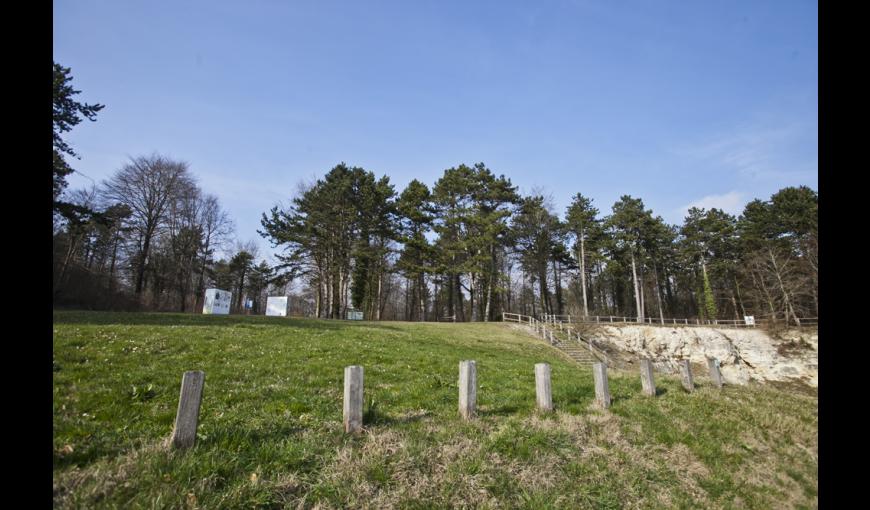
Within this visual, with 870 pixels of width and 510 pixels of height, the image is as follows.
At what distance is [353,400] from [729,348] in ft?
115

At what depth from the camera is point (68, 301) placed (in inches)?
971

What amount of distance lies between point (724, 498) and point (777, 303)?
41.7m

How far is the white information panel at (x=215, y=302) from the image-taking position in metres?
28.8

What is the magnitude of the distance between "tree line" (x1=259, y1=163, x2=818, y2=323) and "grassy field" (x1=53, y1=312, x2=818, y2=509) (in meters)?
26.9

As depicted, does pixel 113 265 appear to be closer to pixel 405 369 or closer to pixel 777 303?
pixel 405 369

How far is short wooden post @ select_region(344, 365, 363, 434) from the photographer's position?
5289mm

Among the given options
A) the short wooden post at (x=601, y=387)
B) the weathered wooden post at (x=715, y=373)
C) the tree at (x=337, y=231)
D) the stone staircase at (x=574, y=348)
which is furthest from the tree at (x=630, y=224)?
the short wooden post at (x=601, y=387)

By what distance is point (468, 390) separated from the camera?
21.2 feet

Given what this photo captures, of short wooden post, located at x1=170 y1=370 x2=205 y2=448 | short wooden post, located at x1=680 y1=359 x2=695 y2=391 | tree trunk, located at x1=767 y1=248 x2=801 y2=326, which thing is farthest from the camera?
tree trunk, located at x1=767 y1=248 x2=801 y2=326

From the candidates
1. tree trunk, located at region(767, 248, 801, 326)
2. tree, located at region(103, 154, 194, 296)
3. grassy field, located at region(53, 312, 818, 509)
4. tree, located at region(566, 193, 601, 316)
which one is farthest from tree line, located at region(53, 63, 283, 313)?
tree trunk, located at region(767, 248, 801, 326)

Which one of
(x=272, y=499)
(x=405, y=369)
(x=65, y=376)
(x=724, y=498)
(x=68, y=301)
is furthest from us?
(x=68, y=301)

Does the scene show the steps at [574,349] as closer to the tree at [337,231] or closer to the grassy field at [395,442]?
the grassy field at [395,442]

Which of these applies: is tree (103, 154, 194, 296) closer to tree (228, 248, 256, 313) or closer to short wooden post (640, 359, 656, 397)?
tree (228, 248, 256, 313)
